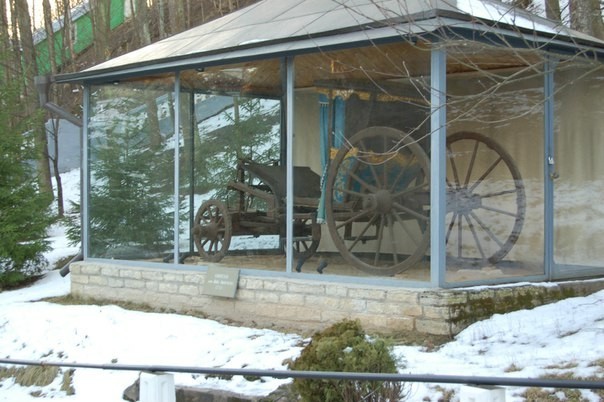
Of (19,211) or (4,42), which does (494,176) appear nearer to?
(19,211)

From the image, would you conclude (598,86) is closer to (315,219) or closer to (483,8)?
(483,8)

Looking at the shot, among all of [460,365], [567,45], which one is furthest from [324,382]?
[567,45]

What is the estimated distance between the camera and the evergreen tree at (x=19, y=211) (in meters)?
12.8

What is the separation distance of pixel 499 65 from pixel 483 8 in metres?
0.59

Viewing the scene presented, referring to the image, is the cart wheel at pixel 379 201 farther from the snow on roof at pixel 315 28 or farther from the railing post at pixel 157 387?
the railing post at pixel 157 387

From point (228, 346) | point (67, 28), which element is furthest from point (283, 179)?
point (67, 28)

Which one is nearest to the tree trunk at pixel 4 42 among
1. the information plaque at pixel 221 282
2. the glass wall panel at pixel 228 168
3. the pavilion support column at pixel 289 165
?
the glass wall panel at pixel 228 168

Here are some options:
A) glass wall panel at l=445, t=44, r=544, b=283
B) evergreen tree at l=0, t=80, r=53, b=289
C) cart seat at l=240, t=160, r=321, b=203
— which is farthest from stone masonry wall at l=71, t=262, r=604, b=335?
evergreen tree at l=0, t=80, r=53, b=289

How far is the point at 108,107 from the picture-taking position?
37.0 feet

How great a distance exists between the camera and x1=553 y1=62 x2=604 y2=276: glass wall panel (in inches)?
346

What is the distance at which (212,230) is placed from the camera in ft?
34.1

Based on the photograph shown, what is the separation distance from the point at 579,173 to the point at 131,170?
5847 mm

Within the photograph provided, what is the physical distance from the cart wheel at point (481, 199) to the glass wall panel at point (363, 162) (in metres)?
0.32

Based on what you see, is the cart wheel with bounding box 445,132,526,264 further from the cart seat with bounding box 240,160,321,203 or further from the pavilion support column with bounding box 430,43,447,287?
the cart seat with bounding box 240,160,321,203
